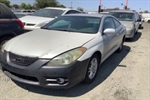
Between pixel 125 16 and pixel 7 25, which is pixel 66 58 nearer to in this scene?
pixel 7 25

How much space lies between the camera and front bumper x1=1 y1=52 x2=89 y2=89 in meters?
2.64

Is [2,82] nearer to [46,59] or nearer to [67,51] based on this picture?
[46,59]

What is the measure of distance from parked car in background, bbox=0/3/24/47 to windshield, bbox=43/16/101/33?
0.99 m

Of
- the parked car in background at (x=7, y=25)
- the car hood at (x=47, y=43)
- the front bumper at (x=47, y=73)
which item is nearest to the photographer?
the front bumper at (x=47, y=73)

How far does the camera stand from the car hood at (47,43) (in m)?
2.78

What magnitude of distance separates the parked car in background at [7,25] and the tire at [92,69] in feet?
8.28

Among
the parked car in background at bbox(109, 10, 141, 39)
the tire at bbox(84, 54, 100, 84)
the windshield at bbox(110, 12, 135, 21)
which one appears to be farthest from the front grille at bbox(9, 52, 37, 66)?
the windshield at bbox(110, 12, 135, 21)

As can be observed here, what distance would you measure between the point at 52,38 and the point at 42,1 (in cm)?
4308

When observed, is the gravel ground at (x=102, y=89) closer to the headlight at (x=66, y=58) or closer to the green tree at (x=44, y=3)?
the headlight at (x=66, y=58)

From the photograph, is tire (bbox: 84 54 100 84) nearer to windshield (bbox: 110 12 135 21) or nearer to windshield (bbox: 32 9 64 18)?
windshield (bbox: 32 9 64 18)

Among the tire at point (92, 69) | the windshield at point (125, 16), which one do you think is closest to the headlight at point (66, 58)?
the tire at point (92, 69)

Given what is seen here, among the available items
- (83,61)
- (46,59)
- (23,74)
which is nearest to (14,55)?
(23,74)

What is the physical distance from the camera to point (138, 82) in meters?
3.68

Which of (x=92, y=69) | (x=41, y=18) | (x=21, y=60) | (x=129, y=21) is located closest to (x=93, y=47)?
(x=92, y=69)
